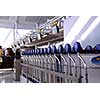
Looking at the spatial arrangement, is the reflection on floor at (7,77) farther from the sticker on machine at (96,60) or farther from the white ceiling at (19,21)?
the sticker on machine at (96,60)

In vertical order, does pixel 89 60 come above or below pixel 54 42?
below

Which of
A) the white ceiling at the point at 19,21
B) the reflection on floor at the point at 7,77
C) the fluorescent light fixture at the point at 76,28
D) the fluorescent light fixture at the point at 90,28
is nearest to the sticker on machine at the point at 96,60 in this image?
the fluorescent light fixture at the point at 90,28

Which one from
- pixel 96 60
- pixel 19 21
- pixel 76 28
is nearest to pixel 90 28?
pixel 76 28

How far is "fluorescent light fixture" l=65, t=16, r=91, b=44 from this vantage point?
293 cm

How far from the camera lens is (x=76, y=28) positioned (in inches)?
127

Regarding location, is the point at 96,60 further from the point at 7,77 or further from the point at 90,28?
the point at 7,77

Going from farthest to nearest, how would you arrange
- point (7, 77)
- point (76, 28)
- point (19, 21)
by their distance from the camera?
point (7, 77) < point (76, 28) < point (19, 21)

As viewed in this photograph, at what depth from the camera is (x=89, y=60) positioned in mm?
2588

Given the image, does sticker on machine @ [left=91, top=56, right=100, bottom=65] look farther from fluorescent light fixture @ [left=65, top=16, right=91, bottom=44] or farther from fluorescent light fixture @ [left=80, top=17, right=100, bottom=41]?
fluorescent light fixture @ [left=65, top=16, right=91, bottom=44]

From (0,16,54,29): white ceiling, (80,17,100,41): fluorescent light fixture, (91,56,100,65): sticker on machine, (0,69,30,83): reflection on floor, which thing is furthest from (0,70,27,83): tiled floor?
(91,56,100,65): sticker on machine

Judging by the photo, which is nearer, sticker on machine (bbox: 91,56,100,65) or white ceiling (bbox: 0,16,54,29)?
sticker on machine (bbox: 91,56,100,65)
